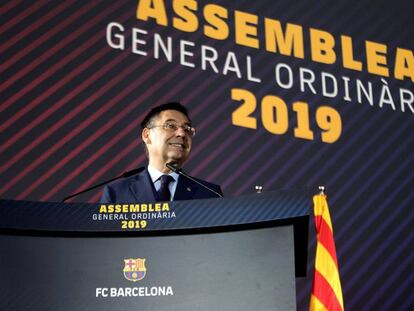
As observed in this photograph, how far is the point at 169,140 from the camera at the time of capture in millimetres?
2834

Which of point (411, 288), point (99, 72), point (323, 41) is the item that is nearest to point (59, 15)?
point (99, 72)

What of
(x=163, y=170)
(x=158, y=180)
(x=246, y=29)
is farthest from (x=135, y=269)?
(x=246, y=29)

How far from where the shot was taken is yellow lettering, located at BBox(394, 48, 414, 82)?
497 centimetres

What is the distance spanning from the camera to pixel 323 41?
4.81m

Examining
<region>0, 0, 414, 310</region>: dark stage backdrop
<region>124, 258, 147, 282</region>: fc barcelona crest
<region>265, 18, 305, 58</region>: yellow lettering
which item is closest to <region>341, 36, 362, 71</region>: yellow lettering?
<region>0, 0, 414, 310</region>: dark stage backdrop

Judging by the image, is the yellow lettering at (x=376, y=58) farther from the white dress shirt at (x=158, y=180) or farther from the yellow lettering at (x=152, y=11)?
the white dress shirt at (x=158, y=180)

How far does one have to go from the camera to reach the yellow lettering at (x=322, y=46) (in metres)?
4.74

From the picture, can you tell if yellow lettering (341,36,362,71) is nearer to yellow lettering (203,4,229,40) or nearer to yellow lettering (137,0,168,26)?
yellow lettering (203,4,229,40)

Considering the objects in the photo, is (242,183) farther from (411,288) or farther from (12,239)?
(12,239)

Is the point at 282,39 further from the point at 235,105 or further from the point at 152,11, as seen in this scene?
the point at 152,11

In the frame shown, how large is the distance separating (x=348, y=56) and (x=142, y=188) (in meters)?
2.58

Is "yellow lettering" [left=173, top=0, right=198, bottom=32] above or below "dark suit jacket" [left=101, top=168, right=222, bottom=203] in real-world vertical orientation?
above

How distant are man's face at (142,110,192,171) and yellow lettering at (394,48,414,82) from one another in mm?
2572

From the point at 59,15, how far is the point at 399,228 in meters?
2.51
